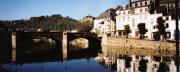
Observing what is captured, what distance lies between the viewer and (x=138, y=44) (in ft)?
293

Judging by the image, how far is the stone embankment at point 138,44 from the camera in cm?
7688

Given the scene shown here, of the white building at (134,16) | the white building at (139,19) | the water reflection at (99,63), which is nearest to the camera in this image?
the water reflection at (99,63)

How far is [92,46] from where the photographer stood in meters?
115

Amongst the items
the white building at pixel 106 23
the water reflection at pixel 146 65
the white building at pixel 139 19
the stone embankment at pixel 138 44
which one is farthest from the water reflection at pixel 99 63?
the white building at pixel 106 23

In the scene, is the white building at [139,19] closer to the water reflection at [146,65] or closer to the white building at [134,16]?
the white building at [134,16]

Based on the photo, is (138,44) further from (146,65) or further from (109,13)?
(109,13)

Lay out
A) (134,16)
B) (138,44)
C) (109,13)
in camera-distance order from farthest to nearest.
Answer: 1. (109,13)
2. (134,16)
3. (138,44)

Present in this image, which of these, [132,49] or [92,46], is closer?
[132,49]

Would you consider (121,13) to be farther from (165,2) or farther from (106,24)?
(106,24)

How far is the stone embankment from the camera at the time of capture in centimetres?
7688

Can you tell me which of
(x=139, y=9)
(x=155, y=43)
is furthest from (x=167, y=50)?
(x=139, y=9)

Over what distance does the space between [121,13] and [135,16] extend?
9.21 metres

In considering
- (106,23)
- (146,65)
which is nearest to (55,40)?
(106,23)

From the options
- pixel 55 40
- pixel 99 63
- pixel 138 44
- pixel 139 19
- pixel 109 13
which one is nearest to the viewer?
pixel 99 63
